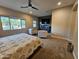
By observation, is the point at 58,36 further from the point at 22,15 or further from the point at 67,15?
the point at 22,15

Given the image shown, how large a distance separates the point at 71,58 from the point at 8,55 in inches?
96.2

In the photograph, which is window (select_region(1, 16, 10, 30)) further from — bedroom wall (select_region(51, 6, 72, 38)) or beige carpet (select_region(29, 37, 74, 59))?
bedroom wall (select_region(51, 6, 72, 38))

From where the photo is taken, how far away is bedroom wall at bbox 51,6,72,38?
5449 mm

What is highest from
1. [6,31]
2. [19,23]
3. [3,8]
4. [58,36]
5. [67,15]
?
[3,8]

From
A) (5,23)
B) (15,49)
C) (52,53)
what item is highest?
(5,23)

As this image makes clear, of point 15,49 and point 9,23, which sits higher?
point 9,23

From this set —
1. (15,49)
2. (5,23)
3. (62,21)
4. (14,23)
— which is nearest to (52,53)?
(15,49)

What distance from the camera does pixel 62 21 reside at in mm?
5898

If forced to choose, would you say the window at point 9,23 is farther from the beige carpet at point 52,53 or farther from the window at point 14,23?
the beige carpet at point 52,53

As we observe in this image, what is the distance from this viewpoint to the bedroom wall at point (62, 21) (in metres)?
5.45

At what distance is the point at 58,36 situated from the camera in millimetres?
6348

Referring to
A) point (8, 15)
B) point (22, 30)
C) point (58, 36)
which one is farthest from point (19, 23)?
point (58, 36)

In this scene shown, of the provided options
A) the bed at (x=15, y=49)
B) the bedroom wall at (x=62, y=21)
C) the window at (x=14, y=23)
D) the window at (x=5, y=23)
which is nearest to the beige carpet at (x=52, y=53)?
the bed at (x=15, y=49)

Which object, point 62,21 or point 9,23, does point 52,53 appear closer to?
point 62,21
